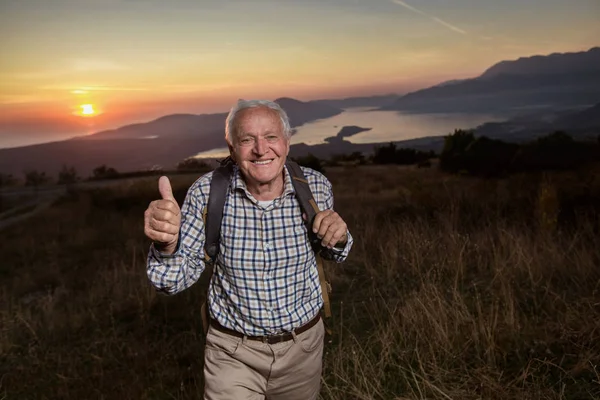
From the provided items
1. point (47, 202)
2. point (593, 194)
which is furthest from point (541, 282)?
point (47, 202)

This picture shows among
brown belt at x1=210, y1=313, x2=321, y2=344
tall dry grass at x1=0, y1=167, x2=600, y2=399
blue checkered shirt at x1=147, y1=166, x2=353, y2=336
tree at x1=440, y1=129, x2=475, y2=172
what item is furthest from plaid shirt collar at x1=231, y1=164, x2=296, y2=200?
tree at x1=440, y1=129, x2=475, y2=172

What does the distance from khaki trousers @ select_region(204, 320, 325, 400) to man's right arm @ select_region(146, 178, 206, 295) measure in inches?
12.9

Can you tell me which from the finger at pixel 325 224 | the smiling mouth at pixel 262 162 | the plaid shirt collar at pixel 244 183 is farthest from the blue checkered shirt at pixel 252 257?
the finger at pixel 325 224

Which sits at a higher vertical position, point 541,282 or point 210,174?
point 210,174

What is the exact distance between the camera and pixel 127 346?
521cm

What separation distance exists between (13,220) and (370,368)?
17.0m

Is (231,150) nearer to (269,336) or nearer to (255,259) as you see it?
(255,259)

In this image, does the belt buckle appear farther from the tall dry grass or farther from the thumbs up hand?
the tall dry grass

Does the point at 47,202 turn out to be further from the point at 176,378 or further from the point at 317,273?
the point at 317,273

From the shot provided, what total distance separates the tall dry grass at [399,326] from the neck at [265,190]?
1512 millimetres

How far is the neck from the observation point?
2398 millimetres

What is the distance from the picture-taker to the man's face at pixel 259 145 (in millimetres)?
2334

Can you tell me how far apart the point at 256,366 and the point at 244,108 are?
1.13m

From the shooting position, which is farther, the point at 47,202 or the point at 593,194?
the point at 47,202
